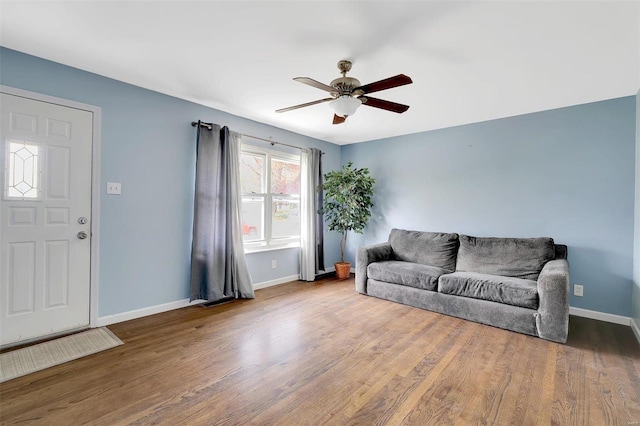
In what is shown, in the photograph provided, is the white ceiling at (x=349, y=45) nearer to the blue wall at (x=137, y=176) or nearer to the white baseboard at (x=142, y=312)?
the blue wall at (x=137, y=176)

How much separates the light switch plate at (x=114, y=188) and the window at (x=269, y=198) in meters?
1.51

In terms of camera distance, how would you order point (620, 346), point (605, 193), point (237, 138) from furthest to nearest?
1. point (237, 138)
2. point (605, 193)
3. point (620, 346)

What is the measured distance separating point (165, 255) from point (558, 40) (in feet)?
13.3

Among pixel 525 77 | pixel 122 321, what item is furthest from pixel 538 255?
pixel 122 321

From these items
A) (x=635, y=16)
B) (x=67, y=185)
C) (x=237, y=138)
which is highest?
(x=635, y=16)

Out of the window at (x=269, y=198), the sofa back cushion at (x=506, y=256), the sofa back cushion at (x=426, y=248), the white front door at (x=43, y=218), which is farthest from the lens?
the window at (x=269, y=198)

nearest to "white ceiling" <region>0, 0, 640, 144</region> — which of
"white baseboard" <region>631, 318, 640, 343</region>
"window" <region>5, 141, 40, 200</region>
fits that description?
"window" <region>5, 141, 40, 200</region>

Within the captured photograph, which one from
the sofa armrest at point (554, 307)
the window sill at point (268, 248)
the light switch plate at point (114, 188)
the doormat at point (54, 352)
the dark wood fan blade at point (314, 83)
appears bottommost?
the doormat at point (54, 352)

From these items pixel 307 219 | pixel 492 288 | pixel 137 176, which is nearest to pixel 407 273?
pixel 492 288

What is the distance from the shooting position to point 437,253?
3.96m

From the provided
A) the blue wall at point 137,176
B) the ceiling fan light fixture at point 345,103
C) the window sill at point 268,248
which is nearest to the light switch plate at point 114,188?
the blue wall at point 137,176

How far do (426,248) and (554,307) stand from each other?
1.63 m

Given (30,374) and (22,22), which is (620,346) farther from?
(22,22)

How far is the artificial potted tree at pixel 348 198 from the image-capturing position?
4.72 metres
